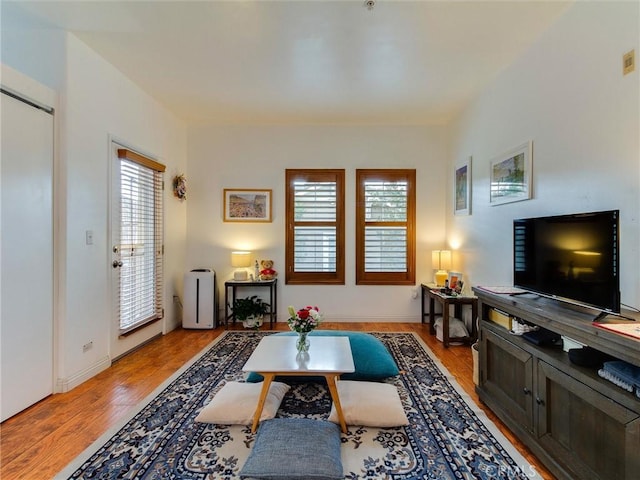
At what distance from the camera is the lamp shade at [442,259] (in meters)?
4.02

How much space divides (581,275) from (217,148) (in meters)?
4.36

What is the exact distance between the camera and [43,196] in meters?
2.33

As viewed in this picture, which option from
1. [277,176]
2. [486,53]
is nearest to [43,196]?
[277,176]

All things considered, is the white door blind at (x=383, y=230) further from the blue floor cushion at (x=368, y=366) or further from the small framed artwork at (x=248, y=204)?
the blue floor cushion at (x=368, y=366)

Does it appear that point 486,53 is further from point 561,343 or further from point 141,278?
point 141,278

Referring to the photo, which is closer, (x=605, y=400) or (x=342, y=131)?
(x=605, y=400)

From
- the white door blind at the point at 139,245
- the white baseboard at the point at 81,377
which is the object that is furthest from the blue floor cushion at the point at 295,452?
the white door blind at the point at 139,245

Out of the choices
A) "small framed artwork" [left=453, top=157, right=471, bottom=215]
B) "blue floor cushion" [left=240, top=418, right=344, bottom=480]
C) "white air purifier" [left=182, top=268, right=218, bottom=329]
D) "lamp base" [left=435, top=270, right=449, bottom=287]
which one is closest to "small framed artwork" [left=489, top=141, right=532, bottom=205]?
"small framed artwork" [left=453, top=157, right=471, bottom=215]

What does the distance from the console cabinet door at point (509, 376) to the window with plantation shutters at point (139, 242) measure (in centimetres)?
340

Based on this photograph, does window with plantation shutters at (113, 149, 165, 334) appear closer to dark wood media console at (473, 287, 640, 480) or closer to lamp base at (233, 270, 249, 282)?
lamp base at (233, 270, 249, 282)

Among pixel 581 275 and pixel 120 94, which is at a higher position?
pixel 120 94

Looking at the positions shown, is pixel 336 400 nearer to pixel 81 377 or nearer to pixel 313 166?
pixel 81 377

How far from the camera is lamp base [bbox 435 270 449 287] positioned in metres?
3.98

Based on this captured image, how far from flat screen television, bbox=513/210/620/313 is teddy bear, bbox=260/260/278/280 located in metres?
3.00
